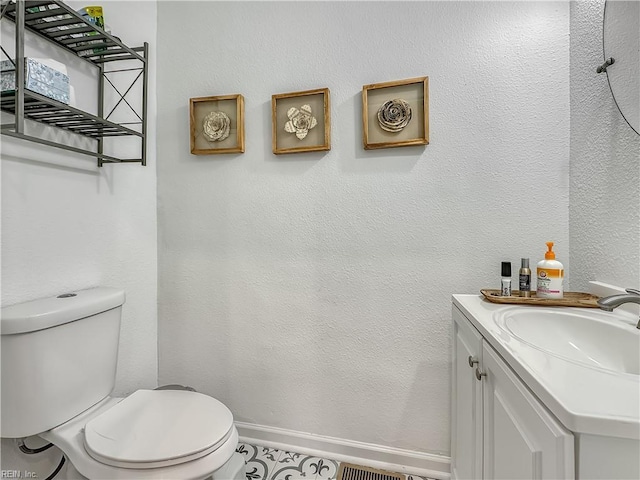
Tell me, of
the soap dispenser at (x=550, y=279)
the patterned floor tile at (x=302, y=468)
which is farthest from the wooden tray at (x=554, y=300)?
the patterned floor tile at (x=302, y=468)

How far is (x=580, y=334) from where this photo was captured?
32.5 inches

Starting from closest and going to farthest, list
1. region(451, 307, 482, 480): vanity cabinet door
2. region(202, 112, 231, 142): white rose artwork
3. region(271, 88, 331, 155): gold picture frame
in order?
1. region(451, 307, 482, 480): vanity cabinet door
2. region(271, 88, 331, 155): gold picture frame
3. region(202, 112, 231, 142): white rose artwork

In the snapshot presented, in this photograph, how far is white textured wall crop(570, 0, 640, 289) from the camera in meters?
0.90

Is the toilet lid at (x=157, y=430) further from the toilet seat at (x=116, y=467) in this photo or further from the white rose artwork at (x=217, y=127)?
the white rose artwork at (x=217, y=127)

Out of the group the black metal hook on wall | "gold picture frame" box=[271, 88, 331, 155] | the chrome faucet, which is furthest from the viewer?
"gold picture frame" box=[271, 88, 331, 155]

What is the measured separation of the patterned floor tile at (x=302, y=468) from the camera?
1.27 m

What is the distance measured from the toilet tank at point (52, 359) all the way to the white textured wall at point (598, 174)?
167 cm

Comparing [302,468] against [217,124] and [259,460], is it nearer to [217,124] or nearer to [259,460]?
[259,460]

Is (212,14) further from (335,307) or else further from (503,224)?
(503,224)

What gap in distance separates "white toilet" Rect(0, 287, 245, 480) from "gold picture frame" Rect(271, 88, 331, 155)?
0.94m

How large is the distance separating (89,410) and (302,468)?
836 mm

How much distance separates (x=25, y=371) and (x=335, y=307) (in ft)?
3.38

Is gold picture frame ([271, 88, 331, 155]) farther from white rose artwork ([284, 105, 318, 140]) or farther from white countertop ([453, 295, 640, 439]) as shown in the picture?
white countertop ([453, 295, 640, 439])

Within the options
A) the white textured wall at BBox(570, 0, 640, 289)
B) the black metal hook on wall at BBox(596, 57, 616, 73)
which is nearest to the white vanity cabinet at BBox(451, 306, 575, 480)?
the white textured wall at BBox(570, 0, 640, 289)
